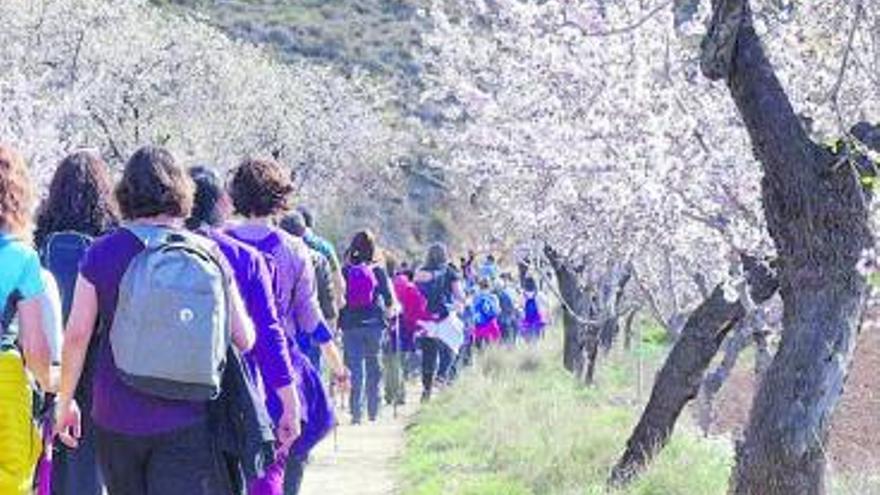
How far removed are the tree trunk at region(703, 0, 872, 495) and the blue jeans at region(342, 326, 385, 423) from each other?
8.18m

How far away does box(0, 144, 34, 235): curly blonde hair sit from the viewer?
19.2ft

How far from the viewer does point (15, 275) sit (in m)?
5.81

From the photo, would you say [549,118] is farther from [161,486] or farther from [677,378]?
→ [161,486]

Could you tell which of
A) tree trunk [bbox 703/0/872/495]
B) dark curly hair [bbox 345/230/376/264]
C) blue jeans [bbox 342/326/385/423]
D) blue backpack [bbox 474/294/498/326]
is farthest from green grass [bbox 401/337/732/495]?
blue backpack [bbox 474/294/498/326]

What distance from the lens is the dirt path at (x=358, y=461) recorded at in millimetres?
11555

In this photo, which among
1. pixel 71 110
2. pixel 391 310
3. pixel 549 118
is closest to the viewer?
pixel 549 118

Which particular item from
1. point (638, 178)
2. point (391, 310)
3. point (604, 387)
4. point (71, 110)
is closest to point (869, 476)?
point (638, 178)

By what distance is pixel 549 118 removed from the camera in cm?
1354

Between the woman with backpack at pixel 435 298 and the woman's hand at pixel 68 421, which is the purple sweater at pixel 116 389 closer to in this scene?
the woman's hand at pixel 68 421

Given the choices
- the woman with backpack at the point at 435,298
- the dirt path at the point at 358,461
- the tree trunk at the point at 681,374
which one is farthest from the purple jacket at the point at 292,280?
the woman with backpack at the point at 435,298

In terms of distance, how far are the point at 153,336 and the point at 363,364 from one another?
33.7 ft

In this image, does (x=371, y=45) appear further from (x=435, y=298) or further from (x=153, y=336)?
(x=153, y=336)

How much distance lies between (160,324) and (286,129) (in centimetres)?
4453

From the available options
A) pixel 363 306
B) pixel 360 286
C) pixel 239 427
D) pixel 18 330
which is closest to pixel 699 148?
pixel 360 286
